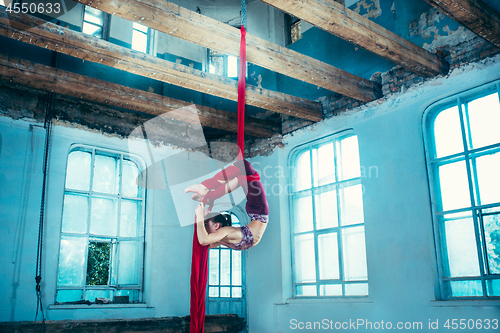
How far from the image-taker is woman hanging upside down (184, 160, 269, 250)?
139 inches

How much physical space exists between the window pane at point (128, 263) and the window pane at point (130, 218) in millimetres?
161

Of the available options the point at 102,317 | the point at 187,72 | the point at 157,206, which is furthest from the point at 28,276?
the point at 187,72

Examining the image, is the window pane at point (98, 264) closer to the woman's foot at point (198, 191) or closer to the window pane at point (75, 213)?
the window pane at point (75, 213)

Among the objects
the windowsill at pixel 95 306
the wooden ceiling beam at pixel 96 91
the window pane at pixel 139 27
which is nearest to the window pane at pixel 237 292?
the windowsill at pixel 95 306

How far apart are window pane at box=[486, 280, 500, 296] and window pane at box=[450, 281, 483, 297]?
8 centimetres

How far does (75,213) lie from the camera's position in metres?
6.00

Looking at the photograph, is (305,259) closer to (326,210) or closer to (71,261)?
(326,210)

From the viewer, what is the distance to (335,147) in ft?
20.7

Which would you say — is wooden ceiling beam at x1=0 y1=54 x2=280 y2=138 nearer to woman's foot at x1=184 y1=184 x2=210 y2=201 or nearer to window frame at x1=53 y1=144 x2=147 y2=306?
window frame at x1=53 y1=144 x2=147 y2=306

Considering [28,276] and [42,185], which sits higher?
[42,185]

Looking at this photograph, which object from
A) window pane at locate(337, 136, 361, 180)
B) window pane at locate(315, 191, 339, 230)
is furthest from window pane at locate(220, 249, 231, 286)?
window pane at locate(337, 136, 361, 180)

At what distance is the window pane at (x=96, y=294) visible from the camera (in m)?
5.87

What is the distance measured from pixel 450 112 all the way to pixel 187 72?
3284 mm

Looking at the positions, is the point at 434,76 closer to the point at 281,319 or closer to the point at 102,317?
the point at 281,319
